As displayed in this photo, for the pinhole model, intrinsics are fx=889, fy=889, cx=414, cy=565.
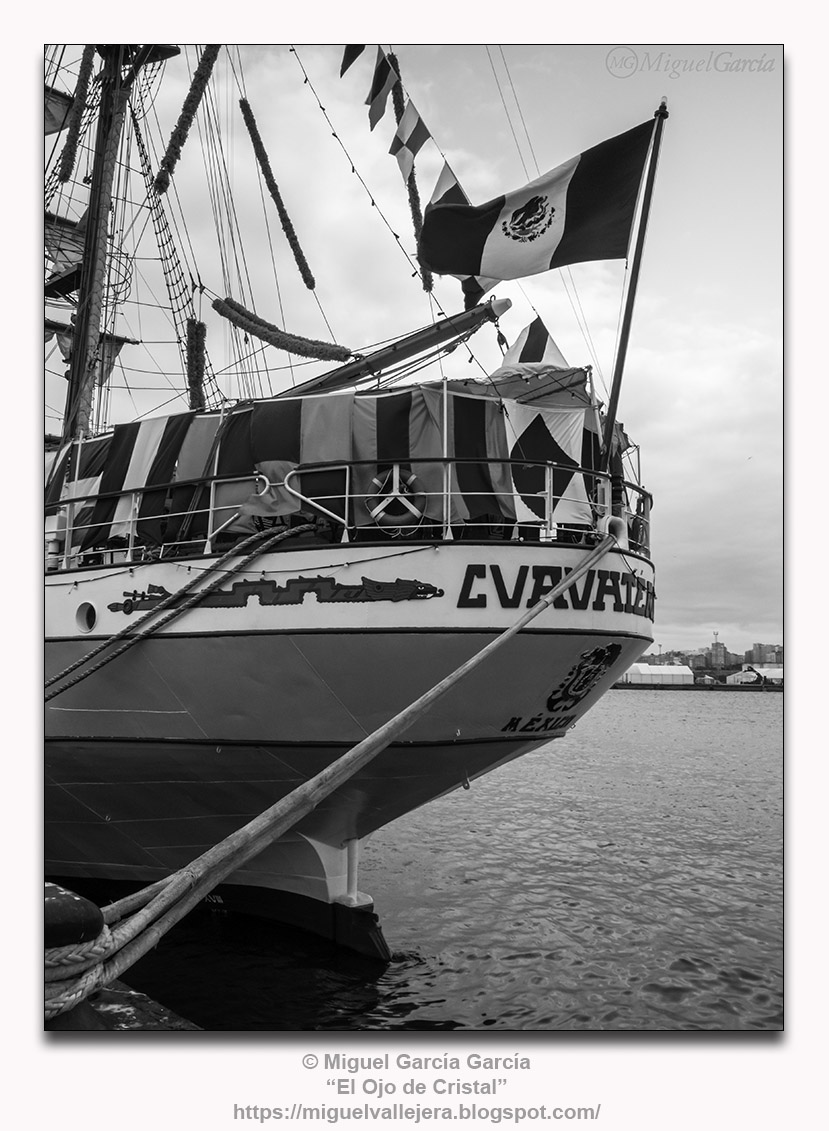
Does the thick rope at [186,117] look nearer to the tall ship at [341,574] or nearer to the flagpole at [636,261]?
the tall ship at [341,574]

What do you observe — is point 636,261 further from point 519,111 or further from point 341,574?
point 341,574

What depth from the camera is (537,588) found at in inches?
307

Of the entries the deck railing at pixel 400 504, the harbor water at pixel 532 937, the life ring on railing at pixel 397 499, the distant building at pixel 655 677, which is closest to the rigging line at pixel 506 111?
the deck railing at pixel 400 504

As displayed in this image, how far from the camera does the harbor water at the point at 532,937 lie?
875cm

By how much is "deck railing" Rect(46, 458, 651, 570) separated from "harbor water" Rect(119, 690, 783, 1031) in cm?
250

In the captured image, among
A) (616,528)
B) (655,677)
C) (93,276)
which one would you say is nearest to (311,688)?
(616,528)

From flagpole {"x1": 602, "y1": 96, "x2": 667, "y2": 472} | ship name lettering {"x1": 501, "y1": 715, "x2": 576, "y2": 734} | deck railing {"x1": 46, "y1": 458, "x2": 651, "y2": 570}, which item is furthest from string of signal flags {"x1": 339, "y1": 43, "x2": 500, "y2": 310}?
ship name lettering {"x1": 501, "y1": 715, "x2": 576, "y2": 734}

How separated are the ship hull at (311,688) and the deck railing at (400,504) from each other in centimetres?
38

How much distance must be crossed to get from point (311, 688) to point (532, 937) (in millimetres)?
5401

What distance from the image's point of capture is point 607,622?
27.2 ft
